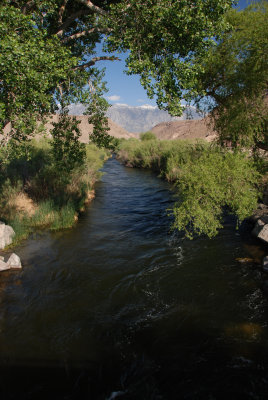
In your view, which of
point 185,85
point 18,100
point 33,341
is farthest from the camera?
point 185,85

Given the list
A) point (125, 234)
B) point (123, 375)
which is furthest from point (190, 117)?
point (123, 375)

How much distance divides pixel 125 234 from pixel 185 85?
675 centimetres

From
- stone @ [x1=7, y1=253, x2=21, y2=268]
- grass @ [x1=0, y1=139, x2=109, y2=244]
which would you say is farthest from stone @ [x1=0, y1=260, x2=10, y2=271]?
grass @ [x1=0, y1=139, x2=109, y2=244]

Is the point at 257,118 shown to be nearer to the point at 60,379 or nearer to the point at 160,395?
the point at 160,395

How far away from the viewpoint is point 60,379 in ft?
15.1

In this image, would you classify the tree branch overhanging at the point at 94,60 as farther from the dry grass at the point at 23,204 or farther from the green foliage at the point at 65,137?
the dry grass at the point at 23,204

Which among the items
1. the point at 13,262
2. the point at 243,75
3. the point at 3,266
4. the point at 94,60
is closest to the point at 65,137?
the point at 94,60

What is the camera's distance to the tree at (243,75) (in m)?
8.99

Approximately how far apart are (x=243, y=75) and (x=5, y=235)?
10793 millimetres

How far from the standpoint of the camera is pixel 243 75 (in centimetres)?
931

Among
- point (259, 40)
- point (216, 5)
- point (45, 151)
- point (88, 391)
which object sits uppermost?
point (259, 40)

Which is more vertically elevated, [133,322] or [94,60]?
[94,60]

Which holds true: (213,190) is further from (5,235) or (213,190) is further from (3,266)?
(5,235)

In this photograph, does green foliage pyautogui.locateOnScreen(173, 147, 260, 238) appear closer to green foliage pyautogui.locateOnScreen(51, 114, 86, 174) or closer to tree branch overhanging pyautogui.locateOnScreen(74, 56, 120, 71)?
tree branch overhanging pyautogui.locateOnScreen(74, 56, 120, 71)
